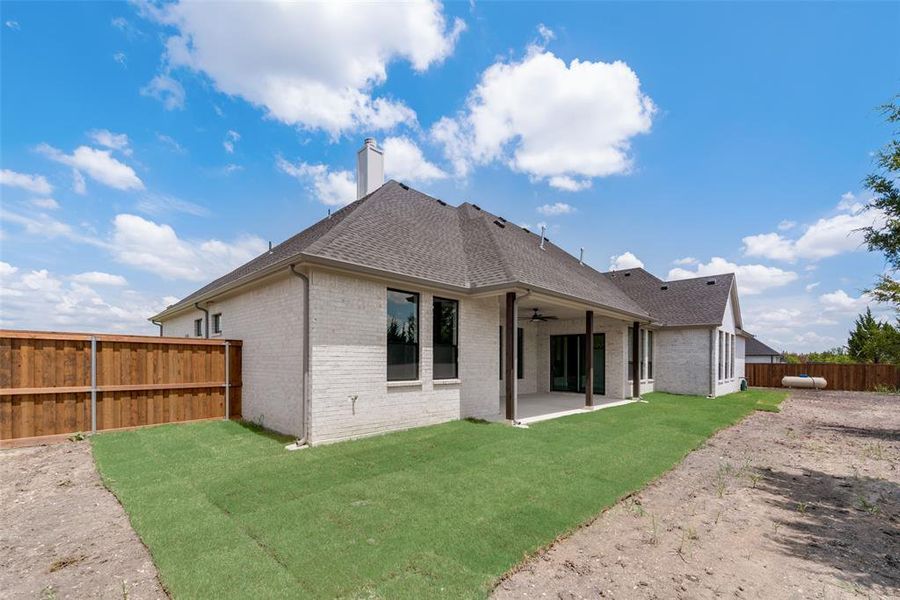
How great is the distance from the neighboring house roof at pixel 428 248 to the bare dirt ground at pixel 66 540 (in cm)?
436

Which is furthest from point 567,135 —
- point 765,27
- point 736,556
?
point 736,556

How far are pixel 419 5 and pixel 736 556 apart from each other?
9.81 metres

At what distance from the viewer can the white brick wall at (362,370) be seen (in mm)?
7359

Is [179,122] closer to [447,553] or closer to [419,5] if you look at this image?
[419,5]

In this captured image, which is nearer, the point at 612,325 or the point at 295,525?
the point at 295,525

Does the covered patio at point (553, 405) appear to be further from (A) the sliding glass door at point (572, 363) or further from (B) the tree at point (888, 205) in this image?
(B) the tree at point (888, 205)

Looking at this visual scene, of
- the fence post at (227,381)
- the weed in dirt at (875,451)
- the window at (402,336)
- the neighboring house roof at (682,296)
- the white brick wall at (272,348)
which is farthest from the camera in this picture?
the neighboring house roof at (682,296)

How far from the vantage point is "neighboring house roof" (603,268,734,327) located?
18.3 m

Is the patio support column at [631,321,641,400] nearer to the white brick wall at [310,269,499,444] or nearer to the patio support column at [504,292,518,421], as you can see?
the patio support column at [504,292,518,421]

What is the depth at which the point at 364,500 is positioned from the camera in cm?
489

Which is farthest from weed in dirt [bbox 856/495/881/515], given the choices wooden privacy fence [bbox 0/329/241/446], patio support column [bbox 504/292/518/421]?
wooden privacy fence [bbox 0/329/241/446]

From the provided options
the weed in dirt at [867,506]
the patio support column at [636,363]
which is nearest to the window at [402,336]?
the weed in dirt at [867,506]

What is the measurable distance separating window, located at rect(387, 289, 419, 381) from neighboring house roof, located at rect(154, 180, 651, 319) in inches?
25.5

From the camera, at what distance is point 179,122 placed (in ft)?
33.5
